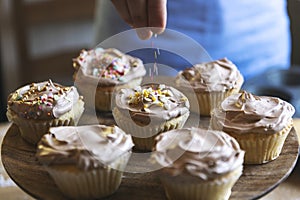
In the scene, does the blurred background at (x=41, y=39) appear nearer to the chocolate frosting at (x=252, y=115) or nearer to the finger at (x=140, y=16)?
the finger at (x=140, y=16)

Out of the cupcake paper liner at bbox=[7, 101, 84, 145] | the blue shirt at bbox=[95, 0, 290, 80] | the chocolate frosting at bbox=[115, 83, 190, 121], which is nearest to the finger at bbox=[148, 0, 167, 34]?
the chocolate frosting at bbox=[115, 83, 190, 121]

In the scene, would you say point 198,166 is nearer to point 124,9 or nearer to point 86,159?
point 86,159

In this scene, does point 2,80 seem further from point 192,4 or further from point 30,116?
point 30,116

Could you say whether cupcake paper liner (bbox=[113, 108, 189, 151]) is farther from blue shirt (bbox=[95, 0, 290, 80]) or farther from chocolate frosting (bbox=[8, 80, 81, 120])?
blue shirt (bbox=[95, 0, 290, 80])

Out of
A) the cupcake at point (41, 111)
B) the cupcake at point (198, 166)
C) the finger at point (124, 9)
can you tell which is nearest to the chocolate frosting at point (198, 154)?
the cupcake at point (198, 166)

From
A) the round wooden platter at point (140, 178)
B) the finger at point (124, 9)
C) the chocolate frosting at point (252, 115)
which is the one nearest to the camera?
the round wooden platter at point (140, 178)

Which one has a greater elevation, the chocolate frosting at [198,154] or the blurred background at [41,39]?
the chocolate frosting at [198,154]

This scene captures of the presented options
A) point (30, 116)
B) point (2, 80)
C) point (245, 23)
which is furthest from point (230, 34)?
point (2, 80)
